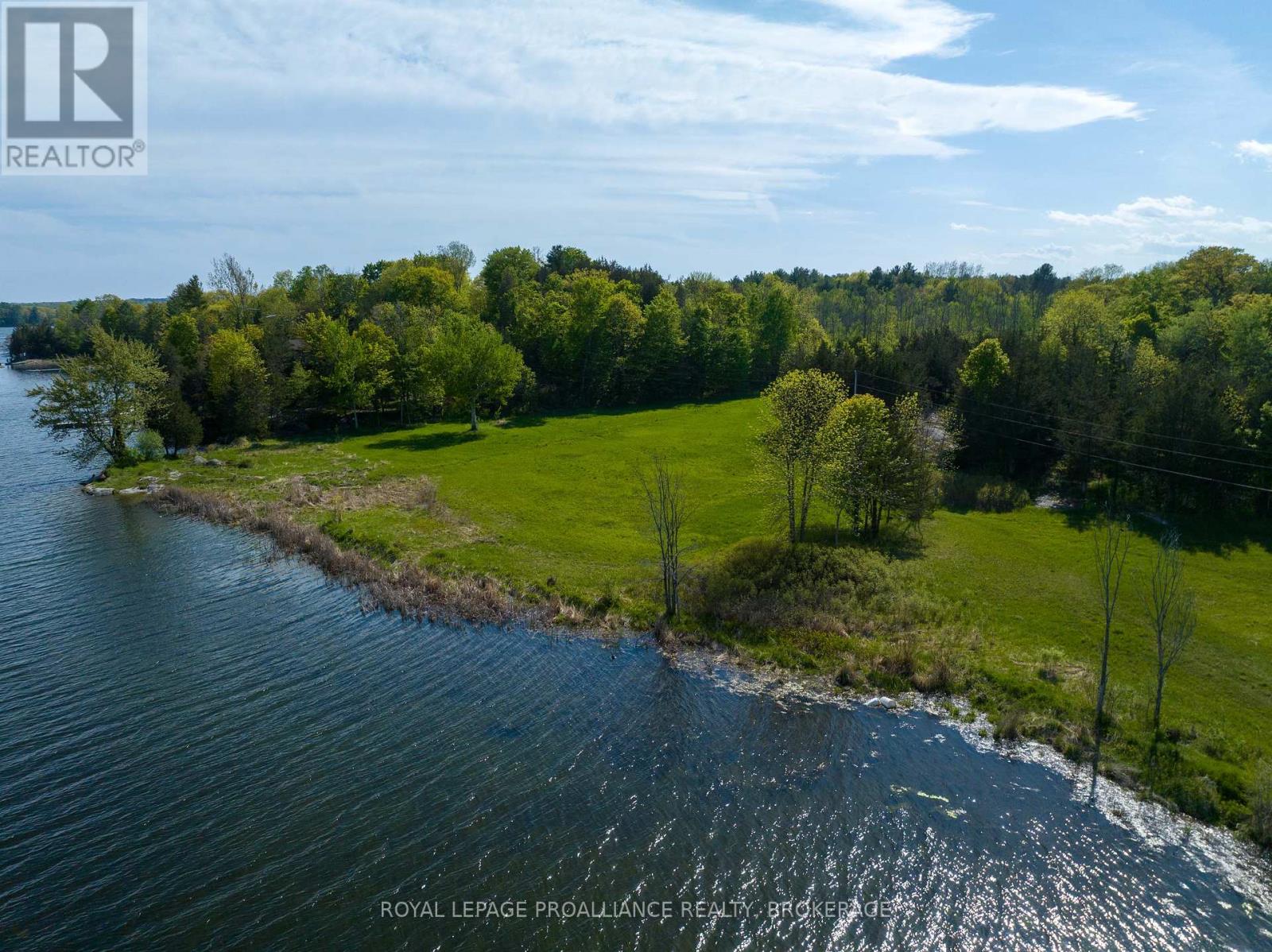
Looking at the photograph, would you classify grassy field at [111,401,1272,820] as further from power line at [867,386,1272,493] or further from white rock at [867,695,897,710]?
power line at [867,386,1272,493]

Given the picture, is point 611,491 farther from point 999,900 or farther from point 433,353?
point 999,900

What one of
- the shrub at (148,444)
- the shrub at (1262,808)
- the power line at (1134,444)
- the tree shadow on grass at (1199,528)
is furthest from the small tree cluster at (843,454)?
the shrub at (148,444)

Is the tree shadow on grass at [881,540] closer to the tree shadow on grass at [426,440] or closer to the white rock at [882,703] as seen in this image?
the white rock at [882,703]

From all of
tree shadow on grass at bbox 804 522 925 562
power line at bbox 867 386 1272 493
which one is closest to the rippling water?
tree shadow on grass at bbox 804 522 925 562

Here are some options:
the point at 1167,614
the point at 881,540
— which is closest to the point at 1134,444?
the point at 881,540

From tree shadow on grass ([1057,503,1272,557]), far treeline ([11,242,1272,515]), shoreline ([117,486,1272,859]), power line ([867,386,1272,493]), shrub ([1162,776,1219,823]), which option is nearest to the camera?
shrub ([1162,776,1219,823])

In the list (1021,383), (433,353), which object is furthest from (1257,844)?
(433,353)
